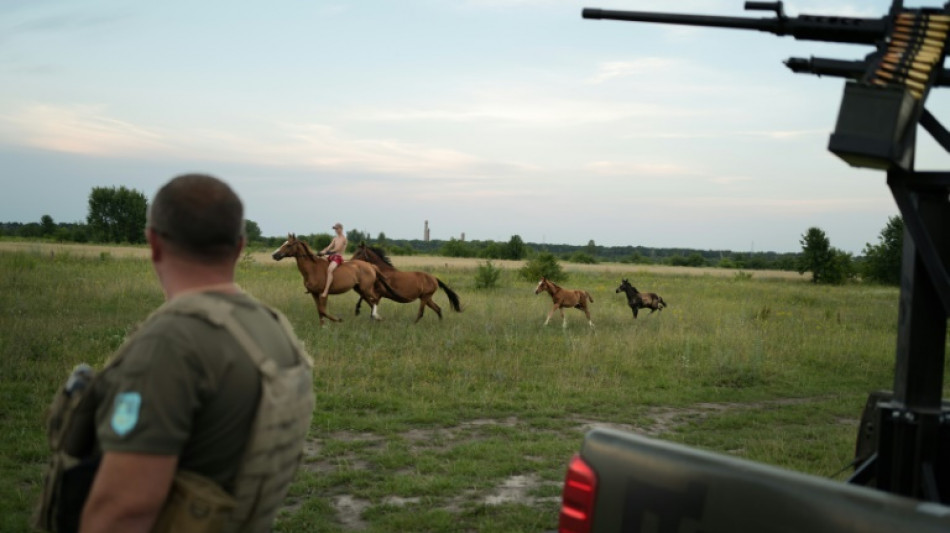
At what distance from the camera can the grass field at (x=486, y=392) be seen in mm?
6391

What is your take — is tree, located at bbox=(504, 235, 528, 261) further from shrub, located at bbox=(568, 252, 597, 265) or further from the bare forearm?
the bare forearm

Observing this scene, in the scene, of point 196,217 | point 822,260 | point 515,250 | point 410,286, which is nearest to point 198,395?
point 196,217

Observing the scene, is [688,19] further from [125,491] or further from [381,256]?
[381,256]

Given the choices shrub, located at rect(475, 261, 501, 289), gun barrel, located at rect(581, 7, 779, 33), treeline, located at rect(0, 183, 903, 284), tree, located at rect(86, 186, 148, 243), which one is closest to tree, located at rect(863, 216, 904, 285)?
treeline, located at rect(0, 183, 903, 284)

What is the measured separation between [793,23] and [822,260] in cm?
4957

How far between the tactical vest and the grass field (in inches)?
145

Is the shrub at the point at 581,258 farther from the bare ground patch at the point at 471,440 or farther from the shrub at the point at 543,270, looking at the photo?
the bare ground patch at the point at 471,440

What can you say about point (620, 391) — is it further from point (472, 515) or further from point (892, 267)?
point (892, 267)

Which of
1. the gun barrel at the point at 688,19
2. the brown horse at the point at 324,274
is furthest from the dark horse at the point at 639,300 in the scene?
the gun barrel at the point at 688,19

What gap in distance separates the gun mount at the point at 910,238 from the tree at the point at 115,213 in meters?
86.0

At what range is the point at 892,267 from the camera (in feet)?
163

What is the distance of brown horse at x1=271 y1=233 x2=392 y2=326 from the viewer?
1684cm

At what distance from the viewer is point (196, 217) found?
2.04m

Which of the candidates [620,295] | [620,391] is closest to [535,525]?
[620,391]
